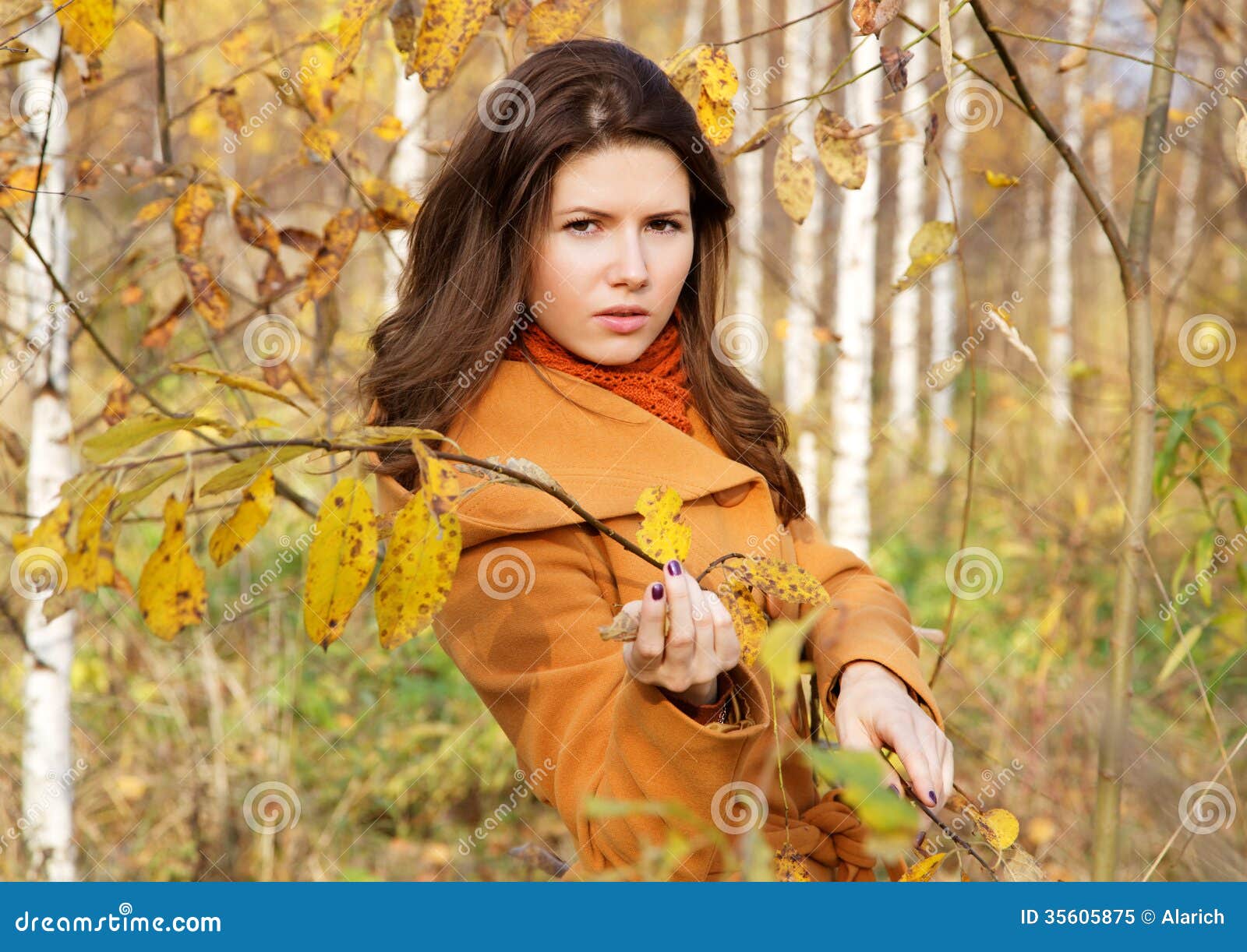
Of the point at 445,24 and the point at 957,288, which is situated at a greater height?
the point at 957,288

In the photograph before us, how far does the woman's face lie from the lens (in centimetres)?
147

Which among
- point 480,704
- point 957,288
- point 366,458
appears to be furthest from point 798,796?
point 957,288

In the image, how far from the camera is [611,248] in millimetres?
1471

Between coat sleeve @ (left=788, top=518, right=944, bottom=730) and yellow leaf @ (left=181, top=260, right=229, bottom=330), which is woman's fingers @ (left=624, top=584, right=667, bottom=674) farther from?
yellow leaf @ (left=181, top=260, right=229, bottom=330)

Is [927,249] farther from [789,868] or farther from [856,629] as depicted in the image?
[789,868]

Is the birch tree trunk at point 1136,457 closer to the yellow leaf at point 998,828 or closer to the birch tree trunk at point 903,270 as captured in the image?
the yellow leaf at point 998,828

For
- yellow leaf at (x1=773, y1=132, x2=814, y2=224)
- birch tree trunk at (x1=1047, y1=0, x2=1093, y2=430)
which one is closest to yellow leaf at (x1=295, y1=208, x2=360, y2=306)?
yellow leaf at (x1=773, y1=132, x2=814, y2=224)

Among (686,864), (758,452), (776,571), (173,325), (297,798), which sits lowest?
(297,798)

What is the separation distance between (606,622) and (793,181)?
0.58 meters

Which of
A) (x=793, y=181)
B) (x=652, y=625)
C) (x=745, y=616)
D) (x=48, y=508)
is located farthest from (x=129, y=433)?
(x=48, y=508)

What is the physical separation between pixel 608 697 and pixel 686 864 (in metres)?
0.23

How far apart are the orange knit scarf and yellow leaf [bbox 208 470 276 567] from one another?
613mm

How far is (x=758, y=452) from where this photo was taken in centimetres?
171

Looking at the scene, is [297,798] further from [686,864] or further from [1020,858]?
[1020,858]
